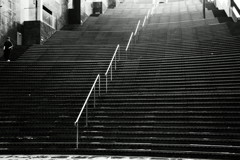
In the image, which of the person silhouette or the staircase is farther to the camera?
the person silhouette

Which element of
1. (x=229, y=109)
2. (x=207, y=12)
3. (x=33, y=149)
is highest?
(x=207, y=12)

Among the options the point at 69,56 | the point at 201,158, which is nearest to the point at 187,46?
the point at 69,56

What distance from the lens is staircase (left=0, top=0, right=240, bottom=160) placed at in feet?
26.8

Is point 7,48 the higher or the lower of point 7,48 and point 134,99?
the higher

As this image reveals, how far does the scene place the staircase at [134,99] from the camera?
8180 mm

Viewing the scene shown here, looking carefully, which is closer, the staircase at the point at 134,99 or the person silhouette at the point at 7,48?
the staircase at the point at 134,99

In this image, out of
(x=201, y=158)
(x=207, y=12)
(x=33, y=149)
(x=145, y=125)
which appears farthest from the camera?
(x=207, y=12)

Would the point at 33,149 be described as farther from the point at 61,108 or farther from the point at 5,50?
the point at 5,50

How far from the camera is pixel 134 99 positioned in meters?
10.1

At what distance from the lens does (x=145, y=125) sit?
8.99m

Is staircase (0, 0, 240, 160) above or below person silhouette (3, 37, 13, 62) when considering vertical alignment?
below

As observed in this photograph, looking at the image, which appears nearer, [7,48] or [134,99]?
[134,99]

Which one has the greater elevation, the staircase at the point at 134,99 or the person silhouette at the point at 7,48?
the person silhouette at the point at 7,48

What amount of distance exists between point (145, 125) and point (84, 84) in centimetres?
307
